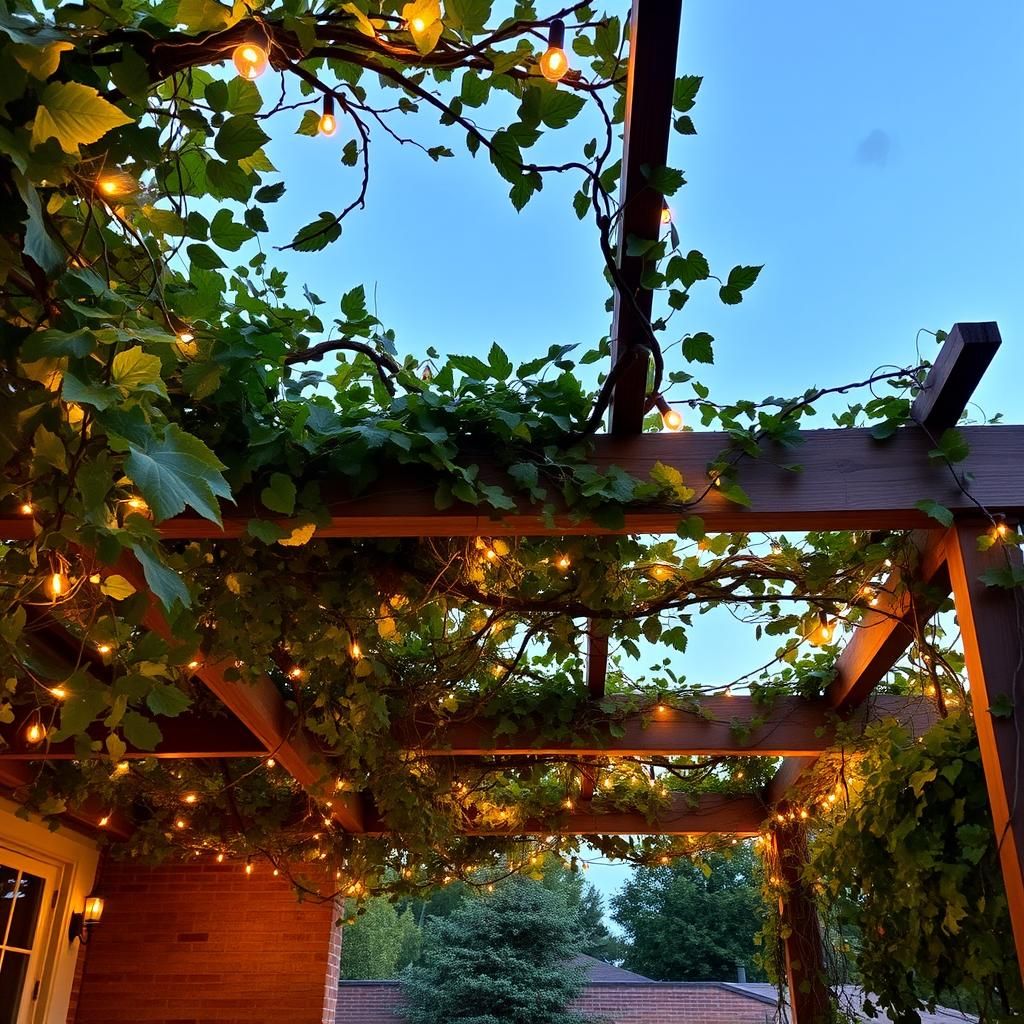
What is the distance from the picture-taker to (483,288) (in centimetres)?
280

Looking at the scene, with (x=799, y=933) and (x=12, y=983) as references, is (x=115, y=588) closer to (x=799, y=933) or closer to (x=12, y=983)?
(x=799, y=933)

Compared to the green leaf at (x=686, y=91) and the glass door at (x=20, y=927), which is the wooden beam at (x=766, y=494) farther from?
the glass door at (x=20, y=927)

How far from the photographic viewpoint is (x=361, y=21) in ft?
4.22

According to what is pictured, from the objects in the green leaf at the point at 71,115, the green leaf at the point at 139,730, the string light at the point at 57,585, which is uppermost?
the green leaf at the point at 71,115

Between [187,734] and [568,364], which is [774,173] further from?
[187,734]

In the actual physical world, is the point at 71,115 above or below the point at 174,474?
above

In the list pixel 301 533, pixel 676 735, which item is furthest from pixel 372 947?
pixel 301 533

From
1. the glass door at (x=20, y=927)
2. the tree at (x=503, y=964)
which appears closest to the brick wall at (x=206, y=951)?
the glass door at (x=20, y=927)

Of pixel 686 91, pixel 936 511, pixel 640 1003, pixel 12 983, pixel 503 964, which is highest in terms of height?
pixel 686 91

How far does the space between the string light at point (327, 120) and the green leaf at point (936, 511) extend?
4.66ft

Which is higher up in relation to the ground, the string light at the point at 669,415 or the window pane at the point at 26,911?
the string light at the point at 669,415

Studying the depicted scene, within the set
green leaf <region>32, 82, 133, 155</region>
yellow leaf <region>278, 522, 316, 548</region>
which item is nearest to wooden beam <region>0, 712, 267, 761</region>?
yellow leaf <region>278, 522, 316, 548</region>

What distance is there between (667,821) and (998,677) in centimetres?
335

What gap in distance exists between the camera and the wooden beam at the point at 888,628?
2.44 metres
